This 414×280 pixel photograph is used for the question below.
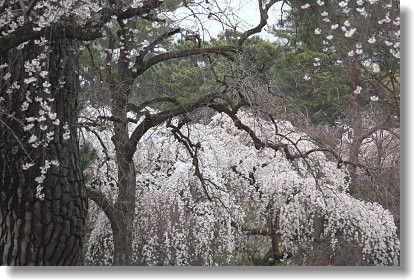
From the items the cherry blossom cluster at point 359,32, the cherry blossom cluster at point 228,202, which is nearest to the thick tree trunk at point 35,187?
the cherry blossom cluster at point 228,202

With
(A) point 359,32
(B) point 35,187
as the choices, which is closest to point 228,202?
(A) point 359,32

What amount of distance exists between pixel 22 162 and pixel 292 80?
139 centimetres

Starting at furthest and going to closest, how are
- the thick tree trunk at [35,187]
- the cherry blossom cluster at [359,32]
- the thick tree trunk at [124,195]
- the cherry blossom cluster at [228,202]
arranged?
the cherry blossom cluster at [228,202] → the thick tree trunk at [124,195] → the cherry blossom cluster at [359,32] → the thick tree trunk at [35,187]

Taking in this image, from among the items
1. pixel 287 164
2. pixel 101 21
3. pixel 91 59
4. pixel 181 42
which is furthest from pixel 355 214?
pixel 101 21

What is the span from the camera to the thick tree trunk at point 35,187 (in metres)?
2.19

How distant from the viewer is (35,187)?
220cm

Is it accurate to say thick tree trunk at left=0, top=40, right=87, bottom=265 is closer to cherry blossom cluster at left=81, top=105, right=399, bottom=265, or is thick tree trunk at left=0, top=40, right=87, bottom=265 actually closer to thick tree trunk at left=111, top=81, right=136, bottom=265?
thick tree trunk at left=111, top=81, right=136, bottom=265

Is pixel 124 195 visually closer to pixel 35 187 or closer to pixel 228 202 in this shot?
pixel 228 202

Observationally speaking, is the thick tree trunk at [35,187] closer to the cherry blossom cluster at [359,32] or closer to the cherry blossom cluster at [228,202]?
the cherry blossom cluster at [228,202]

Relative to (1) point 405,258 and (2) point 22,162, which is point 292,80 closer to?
(1) point 405,258

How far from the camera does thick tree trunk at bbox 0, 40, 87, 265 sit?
219cm

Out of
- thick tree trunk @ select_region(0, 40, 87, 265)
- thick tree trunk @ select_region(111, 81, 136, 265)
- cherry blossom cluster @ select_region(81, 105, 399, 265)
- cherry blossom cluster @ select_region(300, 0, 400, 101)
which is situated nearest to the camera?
thick tree trunk @ select_region(0, 40, 87, 265)

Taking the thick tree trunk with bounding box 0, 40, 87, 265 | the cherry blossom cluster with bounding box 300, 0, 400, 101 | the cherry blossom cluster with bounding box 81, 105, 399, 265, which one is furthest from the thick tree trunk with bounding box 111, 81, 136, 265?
the cherry blossom cluster with bounding box 300, 0, 400, 101

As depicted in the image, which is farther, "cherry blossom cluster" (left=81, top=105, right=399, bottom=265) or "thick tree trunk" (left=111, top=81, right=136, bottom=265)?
"cherry blossom cluster" (left=81, top=105, right=399, bottom=265)
